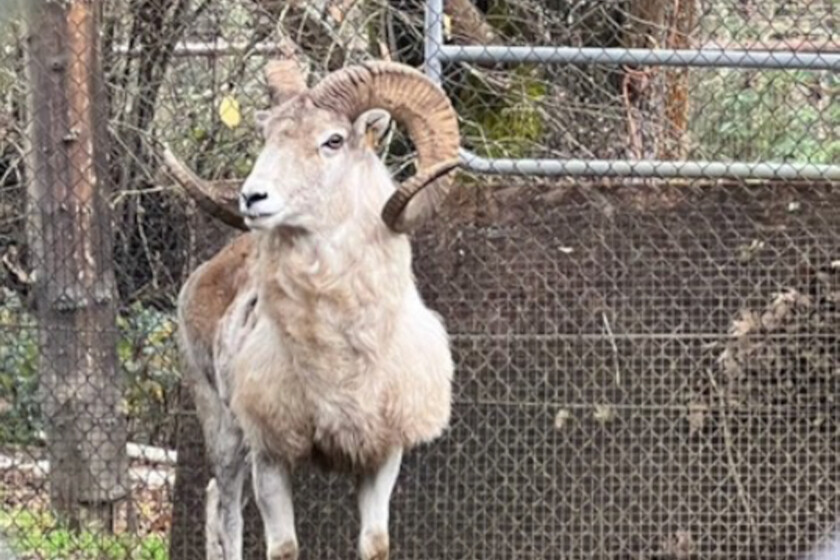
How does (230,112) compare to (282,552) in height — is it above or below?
above

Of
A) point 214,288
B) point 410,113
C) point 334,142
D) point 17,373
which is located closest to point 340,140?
point 334,142

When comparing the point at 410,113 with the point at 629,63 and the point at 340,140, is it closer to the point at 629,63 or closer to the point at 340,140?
the point at 340,140

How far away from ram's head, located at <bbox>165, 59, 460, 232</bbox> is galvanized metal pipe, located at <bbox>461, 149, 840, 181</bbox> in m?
0.64

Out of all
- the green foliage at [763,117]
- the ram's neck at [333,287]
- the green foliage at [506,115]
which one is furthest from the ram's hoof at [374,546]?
the green foliage at [763,117]

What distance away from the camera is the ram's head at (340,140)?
22.3 ft

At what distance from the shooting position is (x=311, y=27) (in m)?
9.73

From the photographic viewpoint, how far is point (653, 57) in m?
7.75

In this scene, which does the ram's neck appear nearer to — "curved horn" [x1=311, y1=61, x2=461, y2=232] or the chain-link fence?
"curved horn" [x1=311, y1=61, x2=461, y2=232]

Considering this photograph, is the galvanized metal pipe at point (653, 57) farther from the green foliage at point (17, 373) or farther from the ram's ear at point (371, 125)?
the green foliage at point (17, 373)

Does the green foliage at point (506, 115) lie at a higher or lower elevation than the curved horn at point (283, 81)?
higher

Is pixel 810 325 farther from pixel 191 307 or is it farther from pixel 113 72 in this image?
pixel 113 72

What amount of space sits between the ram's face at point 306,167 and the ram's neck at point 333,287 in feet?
0.36

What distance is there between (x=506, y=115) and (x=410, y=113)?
74.1 inches

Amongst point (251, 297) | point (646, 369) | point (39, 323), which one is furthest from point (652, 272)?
point (39, 323)
